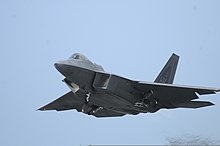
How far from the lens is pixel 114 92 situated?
668 inches

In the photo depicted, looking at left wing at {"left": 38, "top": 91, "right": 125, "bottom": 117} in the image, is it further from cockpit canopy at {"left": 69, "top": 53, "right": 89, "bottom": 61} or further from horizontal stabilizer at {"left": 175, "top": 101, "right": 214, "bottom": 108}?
horizontal stabilizer at {"left": 175, "top": 101, "right": 214, "bottom": 108}

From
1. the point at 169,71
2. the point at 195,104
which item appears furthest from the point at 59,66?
the point at 169,71

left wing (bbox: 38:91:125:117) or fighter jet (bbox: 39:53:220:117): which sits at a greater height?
fighter jet (bbox: 39:53:220:117)

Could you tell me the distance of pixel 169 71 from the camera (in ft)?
71.7

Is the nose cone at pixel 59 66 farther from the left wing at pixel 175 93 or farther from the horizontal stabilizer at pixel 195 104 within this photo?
the horizontal stabilizer at pixel 195 104

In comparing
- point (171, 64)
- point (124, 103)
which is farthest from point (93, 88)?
point (171, 64)

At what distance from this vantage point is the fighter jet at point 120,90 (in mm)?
16797

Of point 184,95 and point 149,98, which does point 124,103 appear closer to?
point 149,98

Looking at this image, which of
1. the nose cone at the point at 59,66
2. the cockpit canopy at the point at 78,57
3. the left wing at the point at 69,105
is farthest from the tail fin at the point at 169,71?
the nose cone at the point at 59,66

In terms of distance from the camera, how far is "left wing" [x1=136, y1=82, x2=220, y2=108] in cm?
1739

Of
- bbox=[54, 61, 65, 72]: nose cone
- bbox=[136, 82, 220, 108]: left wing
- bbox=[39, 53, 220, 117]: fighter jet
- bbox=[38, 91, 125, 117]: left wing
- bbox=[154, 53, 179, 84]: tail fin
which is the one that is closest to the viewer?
bbox=[54, 61, 65, 72]: nose cone

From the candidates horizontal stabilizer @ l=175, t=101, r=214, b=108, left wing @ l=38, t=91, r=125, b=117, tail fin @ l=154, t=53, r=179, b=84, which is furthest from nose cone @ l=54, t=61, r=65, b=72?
tail fin @ l=154, t=53, r=179, b=84

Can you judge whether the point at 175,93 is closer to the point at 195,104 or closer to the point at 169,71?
the point at 195,104

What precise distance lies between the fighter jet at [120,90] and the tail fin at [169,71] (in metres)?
2.68
